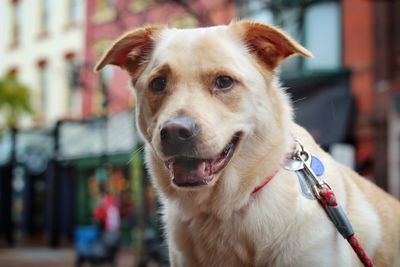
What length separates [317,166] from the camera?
10.2 feet

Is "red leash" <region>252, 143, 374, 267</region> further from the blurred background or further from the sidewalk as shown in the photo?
the sidewalk

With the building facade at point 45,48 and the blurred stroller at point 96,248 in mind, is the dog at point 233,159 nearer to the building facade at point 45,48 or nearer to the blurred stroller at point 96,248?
the blurred stroller at point 96,248

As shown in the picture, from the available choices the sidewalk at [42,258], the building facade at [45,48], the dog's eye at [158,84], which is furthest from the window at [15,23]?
the dog's eye at [158,84]

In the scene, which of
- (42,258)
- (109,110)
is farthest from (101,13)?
(42,258)

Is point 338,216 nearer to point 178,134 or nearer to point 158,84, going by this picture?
point 178,134

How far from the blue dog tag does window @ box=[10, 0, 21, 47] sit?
75.3 ft

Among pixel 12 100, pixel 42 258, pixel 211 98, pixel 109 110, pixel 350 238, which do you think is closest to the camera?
pixel 350 238

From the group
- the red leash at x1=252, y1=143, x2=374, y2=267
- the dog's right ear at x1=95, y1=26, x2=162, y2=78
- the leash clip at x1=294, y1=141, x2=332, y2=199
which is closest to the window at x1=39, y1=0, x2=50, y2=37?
the dog's right ear at x1=95, y1=26, x2=162, y2=78

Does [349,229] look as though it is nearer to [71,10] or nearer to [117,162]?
[117,162]

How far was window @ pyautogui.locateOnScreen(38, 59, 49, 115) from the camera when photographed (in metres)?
23.5

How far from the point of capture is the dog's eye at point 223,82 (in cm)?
298

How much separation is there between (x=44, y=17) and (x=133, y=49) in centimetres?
2134

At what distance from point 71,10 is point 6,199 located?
8248 millimetres

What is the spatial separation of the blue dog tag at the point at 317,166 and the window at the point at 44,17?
21711 mm
